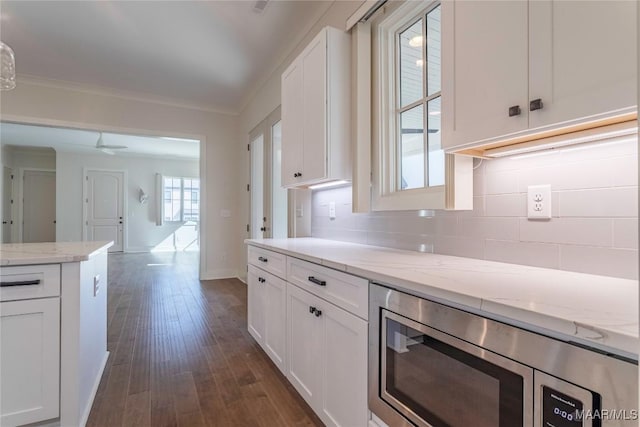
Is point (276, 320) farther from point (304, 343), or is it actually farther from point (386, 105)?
point (386, 105)

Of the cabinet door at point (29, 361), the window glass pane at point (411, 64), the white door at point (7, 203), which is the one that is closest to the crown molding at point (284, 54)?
the window glass pane at point (411, 64)

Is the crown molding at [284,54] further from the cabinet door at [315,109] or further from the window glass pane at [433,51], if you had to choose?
the window glass pane at [433,51]

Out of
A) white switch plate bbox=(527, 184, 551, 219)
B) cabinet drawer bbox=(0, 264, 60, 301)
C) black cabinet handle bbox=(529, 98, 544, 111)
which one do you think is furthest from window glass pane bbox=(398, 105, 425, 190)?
cabinet drawer bbox=(0, 264, 60, 301)

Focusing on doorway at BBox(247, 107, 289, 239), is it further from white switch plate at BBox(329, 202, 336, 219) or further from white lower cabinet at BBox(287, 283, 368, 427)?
white lower cabinet at BBox(287, 283, 368, 427)

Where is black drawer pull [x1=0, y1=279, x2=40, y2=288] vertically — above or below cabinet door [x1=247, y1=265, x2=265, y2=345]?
above

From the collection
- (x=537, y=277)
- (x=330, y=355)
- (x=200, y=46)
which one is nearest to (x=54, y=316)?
(x=330, y=355)

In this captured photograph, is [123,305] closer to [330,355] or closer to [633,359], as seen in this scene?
[330,355]

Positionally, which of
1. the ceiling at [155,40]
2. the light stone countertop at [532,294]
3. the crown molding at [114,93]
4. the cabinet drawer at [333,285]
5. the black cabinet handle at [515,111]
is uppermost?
the ceiling at [155,40]

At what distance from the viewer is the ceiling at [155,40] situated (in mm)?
2611

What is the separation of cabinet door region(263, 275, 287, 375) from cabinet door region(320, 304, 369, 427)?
488mm

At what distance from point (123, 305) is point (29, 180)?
666 cm

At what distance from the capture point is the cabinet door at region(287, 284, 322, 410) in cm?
154

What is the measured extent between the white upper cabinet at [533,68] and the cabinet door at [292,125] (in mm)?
1308

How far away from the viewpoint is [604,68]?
2.57 ft
